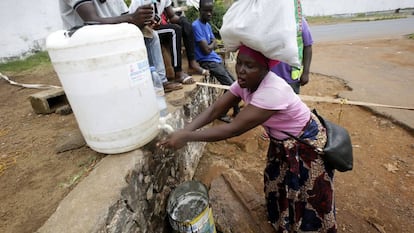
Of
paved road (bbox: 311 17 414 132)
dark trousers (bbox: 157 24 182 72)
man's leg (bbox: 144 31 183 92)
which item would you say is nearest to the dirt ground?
paved road (bbox: 311 17 414 132)

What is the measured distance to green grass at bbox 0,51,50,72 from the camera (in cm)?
520

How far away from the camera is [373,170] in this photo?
2756 millimetres

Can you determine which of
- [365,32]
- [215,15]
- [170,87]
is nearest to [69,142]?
[170,87]

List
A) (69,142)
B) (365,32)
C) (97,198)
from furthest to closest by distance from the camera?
(365,32) → (69,142) → (97,198)

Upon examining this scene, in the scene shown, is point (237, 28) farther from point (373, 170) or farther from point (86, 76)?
point (373, 170)

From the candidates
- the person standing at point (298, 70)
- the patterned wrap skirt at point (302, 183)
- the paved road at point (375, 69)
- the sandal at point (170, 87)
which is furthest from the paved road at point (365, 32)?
the patterned wrap skirt at point (302, 183)

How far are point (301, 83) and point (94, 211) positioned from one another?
2.74m

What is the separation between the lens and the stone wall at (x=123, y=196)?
1.18 meters

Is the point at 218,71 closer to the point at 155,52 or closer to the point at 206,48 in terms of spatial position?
the point at 206,48

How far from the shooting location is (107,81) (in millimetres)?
1310

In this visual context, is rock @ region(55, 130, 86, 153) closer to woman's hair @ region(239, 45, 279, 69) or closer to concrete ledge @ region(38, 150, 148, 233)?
concrete ledge @ region(38, 150, 148, 233)

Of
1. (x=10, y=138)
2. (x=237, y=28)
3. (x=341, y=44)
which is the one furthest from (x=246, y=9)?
(x=341, y=44)

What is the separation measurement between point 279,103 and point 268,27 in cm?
43

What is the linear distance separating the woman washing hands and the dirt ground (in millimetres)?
600
